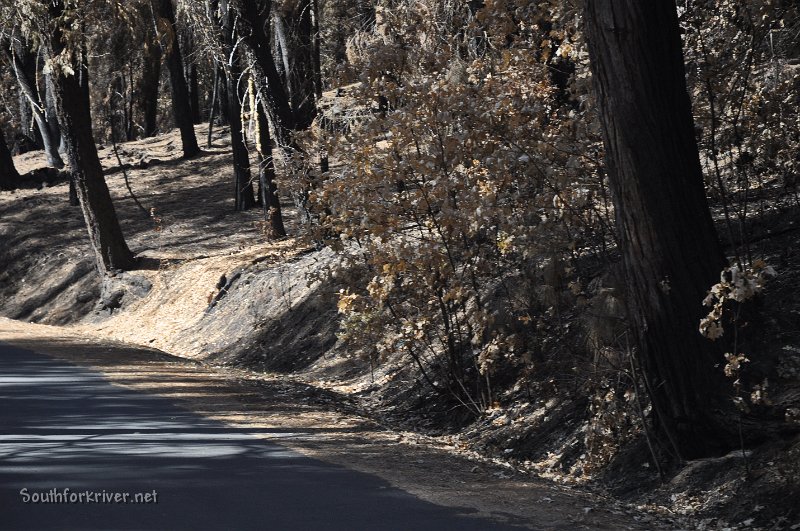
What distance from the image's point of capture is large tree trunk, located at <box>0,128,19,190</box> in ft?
119

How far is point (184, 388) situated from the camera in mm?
12984

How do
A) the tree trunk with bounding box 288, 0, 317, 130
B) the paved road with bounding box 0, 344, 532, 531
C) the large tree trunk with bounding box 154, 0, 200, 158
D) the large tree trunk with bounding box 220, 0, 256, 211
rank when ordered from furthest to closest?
the large tree trunk with bounding box 154, 0, 200, 158 < the large tree trunk with bounding box 220, 0, 256, 211 < the tree trunk with bounding box 288, 0, 317, 130 < the paved road with bounding box 0, 344, 532, 531

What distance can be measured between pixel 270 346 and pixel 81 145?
8.09m

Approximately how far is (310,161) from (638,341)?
5.35 m

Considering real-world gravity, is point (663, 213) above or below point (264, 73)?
below

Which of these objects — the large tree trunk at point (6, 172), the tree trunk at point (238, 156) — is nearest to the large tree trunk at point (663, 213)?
the tree trunk at point (238, 156)

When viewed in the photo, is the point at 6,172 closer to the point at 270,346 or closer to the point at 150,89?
the point at 150,89

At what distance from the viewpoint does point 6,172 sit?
119ft

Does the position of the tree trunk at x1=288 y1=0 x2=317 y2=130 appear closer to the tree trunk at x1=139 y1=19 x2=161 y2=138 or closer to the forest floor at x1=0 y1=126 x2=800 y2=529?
the forest floor at x1=0 y1=126 x2=800 y2=529

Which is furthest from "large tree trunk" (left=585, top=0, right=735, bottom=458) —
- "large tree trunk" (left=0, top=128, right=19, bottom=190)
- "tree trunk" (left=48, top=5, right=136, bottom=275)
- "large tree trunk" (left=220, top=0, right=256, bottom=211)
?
"large tree trunk" (left=0, top=128, right=19, bottom=190)

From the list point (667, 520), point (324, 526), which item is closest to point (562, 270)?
point (667, 520)

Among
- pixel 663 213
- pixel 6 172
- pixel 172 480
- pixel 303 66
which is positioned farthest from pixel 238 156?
pixel 172 480

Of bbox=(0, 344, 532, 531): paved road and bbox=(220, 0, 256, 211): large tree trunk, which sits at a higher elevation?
bbox=(220, 0, 256, 211): large tree trunk

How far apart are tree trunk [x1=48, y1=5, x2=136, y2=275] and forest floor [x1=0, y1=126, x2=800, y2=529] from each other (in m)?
1.50
